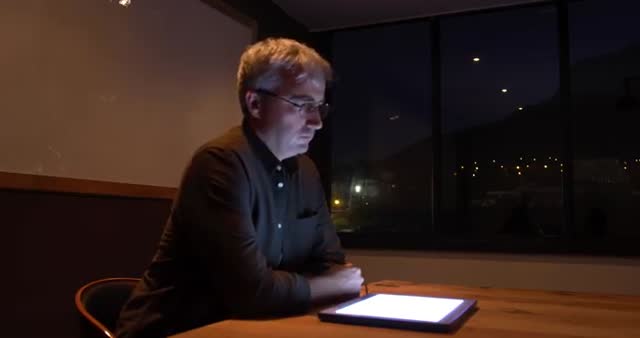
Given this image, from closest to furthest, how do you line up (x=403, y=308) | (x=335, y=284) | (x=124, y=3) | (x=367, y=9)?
(x=403, y=308) → (x=335, y=284) → (x=124, y=3) → (x=367, y=9)

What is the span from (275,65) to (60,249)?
4.73 ft

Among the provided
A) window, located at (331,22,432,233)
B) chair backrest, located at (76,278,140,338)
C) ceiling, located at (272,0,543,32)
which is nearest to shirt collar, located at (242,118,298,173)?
chair backrest, located at (76,278,140,338)

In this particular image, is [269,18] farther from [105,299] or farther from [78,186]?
[105,299]

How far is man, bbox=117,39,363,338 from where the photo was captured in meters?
1.18

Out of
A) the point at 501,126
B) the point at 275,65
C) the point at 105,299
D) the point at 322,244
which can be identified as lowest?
the point at 105,299

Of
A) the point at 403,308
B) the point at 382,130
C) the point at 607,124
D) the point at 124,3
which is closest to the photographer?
the point at 403,308

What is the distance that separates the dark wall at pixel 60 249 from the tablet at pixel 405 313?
152cm

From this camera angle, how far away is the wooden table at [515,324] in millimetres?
964

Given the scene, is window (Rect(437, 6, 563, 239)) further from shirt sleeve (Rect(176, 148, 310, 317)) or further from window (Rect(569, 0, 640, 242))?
shirt sleeve (Rect(176, 148, 310, 317))

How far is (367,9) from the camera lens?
4031 mm

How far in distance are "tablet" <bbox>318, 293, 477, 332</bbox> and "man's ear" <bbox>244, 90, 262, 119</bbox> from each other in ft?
1.98

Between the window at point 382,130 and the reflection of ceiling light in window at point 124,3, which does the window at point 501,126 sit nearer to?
the window at point 382,130

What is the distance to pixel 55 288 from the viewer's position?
231 cm

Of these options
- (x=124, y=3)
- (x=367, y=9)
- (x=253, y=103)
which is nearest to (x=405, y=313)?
(x=253, y=103)
